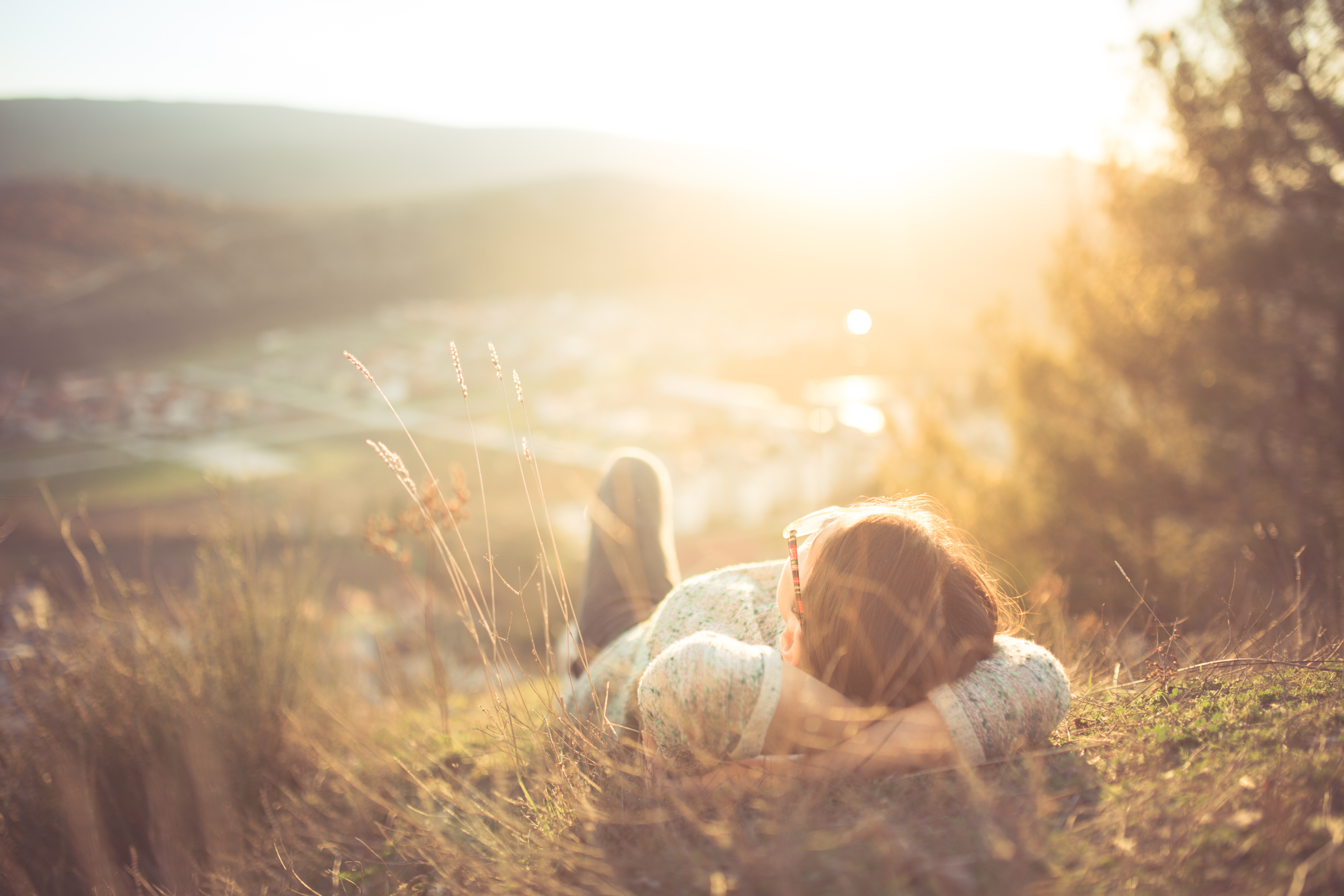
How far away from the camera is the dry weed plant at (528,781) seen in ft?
2.66

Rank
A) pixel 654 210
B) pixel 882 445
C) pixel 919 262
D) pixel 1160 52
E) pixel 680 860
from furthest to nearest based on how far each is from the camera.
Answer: pixel 654 210
pixel 919 262
pixel 882 445
pixel 1160 52
pixel 680 860

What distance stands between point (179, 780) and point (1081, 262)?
17.4ft

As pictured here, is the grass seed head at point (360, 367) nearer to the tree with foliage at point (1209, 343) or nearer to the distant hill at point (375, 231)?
the tree with foliage at point (1209, 343)

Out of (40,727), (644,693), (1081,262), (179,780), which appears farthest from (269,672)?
(1081,262)

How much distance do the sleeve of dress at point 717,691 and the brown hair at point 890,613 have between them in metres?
0.11

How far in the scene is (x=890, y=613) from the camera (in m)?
0.95

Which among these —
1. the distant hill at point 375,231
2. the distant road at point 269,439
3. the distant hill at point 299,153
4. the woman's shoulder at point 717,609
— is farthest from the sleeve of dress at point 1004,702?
the distant hill at point 299,153

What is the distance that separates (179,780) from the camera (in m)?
1.70

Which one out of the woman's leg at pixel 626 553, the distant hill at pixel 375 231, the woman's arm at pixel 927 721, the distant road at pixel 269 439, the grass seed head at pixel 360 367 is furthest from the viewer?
the distant hill at pixel 375 231

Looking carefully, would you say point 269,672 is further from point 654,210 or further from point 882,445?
point 654,210

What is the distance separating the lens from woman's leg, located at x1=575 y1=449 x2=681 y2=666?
1.78m

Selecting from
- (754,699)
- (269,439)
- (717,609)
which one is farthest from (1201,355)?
(269,439)

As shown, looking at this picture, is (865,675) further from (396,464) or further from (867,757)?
(396,464)

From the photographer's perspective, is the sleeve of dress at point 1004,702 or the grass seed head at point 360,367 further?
the grass seed head at point 360,367
